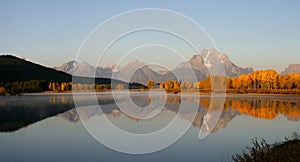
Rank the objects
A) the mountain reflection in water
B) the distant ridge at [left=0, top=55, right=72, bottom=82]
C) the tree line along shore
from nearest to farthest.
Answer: the mountain reflection in water
the tree line along shore
the distant ridge at [left=0, top=55, right=72, bottom=82]

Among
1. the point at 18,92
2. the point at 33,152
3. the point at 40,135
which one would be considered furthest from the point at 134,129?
the point at 18,92

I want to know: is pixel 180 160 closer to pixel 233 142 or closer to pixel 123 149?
pixel 123 149

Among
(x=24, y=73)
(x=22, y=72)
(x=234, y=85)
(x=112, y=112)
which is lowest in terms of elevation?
(x=112, y=112)

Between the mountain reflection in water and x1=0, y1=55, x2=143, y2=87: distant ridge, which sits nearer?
the mountain reflection in water

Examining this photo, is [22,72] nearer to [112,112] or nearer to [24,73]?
[24,73]

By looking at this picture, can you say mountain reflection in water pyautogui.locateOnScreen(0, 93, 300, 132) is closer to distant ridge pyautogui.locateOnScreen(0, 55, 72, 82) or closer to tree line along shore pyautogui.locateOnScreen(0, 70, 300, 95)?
tree line along shore pyautogui.locateOnScreen(0, 70, 300, 95)

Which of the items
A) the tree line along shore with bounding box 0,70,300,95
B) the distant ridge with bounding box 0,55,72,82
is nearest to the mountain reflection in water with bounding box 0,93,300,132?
the tree line along shore with bounding box 0,70,300,95

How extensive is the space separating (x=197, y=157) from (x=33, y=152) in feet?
22.6

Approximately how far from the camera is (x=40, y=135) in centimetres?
1845

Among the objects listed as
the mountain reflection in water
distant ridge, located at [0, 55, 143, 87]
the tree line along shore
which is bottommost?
the mountain reflection in water

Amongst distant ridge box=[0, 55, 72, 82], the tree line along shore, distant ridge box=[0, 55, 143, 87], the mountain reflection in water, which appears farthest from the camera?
distant ridge box=[0, 55, 72, 82]

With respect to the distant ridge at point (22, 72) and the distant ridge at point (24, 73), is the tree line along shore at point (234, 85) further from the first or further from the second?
the distant ridge at point (22, 72)

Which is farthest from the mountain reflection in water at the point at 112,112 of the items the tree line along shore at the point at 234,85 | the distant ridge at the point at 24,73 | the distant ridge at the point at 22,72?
the distant ridge at the point at 22,72

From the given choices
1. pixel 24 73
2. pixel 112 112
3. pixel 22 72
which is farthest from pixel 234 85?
pixel 22 72
